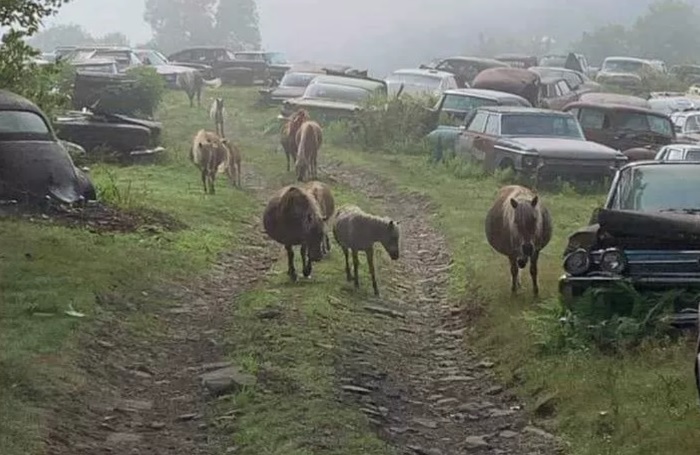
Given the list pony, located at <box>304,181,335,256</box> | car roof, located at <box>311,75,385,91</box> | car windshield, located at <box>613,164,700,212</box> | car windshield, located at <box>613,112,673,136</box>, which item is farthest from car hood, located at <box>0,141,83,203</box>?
car roof, located at <box>311,75,385,91</box>

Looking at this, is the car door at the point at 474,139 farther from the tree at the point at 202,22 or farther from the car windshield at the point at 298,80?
the tree at the point at 202,22

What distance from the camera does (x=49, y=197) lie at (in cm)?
1820

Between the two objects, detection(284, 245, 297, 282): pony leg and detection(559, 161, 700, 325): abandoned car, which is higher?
detection(559, 161, 700, 325): abandoned car

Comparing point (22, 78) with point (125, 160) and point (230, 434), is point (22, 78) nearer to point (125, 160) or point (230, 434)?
point (125, 160)

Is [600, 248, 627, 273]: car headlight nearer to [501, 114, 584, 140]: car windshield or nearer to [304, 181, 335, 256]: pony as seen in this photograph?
[304, 181, 335, 256]: pony

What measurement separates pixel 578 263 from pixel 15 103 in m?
9.87

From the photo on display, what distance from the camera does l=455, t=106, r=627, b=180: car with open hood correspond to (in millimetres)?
24031

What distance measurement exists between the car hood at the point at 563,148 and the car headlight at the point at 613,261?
12.5 m

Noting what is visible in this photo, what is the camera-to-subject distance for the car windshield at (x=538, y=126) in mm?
25703

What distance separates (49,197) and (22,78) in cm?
201

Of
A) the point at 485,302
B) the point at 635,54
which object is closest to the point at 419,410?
the point at 485,302

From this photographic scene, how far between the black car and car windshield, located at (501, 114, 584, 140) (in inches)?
375

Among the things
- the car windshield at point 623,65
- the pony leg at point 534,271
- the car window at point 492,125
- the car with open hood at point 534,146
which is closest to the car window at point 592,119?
the car with open hood at point 534,146

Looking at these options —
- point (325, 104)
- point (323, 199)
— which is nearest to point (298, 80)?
point (325, 104)
